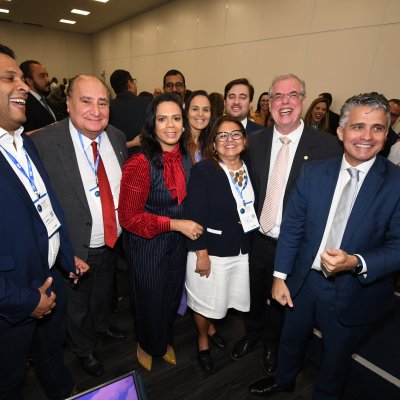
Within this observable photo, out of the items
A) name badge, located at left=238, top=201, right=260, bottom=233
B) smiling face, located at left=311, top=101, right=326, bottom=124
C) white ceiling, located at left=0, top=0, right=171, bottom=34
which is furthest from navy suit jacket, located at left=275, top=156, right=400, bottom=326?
white ceiling, located at left=0, top=0, right=171, bottom=34

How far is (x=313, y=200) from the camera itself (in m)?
1.53

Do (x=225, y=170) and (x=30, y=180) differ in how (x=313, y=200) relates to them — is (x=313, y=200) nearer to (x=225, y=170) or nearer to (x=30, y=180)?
(x=225, y=170)

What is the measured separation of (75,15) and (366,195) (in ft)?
43.0

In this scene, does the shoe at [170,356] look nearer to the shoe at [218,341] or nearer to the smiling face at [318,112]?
the shoe at [218,341]

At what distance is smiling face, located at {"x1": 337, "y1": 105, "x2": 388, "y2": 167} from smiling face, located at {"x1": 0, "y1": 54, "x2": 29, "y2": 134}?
163 centimetres

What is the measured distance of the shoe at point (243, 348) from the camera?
2273 millimetres

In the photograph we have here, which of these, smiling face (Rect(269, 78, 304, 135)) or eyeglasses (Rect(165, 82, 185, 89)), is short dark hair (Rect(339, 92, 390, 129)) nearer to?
smiling face (Rect(269, 78, 304, 135))

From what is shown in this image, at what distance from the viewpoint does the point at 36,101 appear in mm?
3006

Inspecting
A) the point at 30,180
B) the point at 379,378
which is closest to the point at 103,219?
the point at 30,180

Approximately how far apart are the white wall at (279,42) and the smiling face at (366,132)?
11.9 feet

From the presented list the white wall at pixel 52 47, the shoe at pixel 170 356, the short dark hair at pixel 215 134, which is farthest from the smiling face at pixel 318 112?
the white wall at pixel 52 47

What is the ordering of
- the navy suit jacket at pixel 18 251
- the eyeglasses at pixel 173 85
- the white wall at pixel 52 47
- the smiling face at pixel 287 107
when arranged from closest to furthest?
the navy suit jacket at pixel 18 251
the smiling face at pixel 287 107
the eyeglasses at pixel 173 85
the white wall at pixel 52 47

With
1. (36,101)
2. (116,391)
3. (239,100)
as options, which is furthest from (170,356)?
(36,101)

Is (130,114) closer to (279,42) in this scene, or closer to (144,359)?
(144,359)
